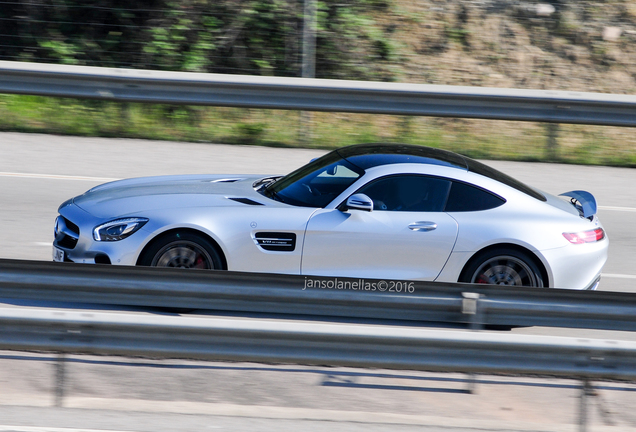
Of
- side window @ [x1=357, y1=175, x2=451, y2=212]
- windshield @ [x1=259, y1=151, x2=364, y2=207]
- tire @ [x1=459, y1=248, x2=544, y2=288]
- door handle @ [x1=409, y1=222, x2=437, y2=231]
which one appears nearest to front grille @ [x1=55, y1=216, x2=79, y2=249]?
windshield @ [x1=259, y1=151, x2=364, y2=207]

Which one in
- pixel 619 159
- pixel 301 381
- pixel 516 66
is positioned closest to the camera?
pixel 301 381

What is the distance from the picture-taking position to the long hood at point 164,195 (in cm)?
637

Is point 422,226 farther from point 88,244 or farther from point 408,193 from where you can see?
point 88,244

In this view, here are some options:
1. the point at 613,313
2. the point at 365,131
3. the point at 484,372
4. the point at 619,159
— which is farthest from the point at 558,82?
the point at 484,372

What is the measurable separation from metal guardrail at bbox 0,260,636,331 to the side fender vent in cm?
79

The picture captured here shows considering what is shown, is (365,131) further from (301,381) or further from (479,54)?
(301,381)

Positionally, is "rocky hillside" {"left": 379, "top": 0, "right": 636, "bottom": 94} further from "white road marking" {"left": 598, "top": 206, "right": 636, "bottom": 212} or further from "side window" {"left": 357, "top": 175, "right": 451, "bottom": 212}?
"side window" {"left": 357, "top": 175, "right": 451, "bottom": 212}

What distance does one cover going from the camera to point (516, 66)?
15.1 meters

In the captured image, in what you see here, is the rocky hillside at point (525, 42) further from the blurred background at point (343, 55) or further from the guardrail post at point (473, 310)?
the guardrail post at point (473, 310)

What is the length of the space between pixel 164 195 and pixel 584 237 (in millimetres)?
3487

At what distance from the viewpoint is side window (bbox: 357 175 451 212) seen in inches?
252

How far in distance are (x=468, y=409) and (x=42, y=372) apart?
9.27 ft

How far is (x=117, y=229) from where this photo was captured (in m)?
6.21

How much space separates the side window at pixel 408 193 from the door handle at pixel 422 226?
151mm
